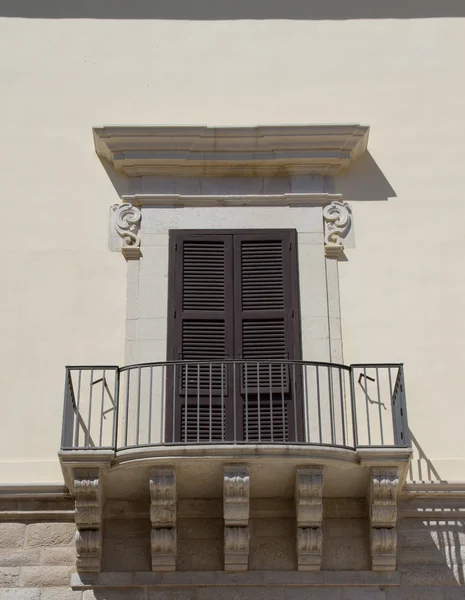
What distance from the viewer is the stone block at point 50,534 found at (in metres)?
11.5

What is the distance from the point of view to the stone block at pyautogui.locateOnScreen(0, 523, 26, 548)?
454 inches

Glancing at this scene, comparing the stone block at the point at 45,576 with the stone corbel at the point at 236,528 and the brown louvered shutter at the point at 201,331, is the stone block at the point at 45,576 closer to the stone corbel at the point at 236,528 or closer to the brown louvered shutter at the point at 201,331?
the stone corbel at the point at 236,528

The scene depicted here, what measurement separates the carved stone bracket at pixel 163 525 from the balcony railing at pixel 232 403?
0.56 m

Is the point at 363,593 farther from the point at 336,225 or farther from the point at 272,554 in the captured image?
the point at 336,225

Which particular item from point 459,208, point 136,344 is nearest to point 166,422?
point 136,344

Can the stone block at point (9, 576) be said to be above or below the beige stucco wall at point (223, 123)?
below

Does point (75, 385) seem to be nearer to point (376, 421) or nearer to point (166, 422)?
point (166, 422)

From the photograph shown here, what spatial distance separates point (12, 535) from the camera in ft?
38.0

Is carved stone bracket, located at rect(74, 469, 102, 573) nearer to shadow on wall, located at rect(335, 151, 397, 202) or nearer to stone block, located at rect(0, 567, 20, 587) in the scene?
stone block, located at rect(0, 567, 20, 587)

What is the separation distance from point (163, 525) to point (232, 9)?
568cm

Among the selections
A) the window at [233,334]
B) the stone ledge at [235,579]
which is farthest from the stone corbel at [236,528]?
the window at [233,334]

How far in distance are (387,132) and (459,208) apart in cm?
109

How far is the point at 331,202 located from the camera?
42.8ft

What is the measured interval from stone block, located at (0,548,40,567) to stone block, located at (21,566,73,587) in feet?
0.17
